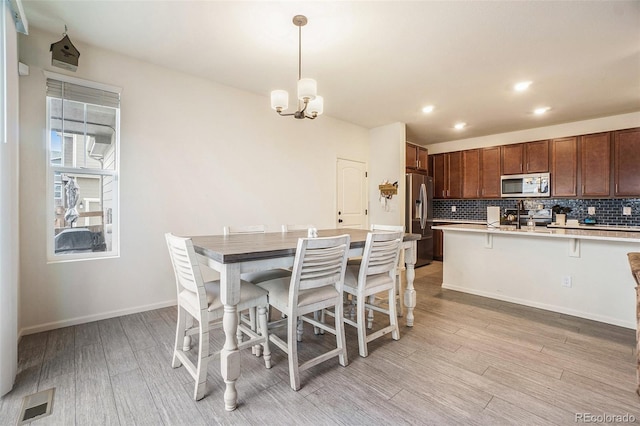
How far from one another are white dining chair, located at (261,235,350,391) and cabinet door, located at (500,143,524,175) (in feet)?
16.4

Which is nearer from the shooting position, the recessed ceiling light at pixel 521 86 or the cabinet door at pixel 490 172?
the recessed ceiling light at pixel 521 86

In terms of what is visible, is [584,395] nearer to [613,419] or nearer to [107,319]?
[613,419]

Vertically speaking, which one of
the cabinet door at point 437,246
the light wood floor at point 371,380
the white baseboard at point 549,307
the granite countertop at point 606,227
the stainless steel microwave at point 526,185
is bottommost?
the light wood floor at point 371,380

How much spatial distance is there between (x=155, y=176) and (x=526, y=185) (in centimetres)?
596

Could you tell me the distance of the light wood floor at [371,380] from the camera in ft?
5.11

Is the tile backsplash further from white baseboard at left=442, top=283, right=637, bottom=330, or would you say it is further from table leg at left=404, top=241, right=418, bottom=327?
table leg at left=404, top=241, right=418, bottom=327

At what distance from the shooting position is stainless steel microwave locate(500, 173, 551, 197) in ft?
16.5

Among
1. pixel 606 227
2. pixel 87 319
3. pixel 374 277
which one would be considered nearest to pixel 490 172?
pixel 606 227

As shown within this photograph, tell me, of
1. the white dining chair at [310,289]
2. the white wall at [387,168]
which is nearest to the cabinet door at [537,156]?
the white wall at [387,168]

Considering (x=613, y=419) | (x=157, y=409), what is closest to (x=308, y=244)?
(x=157, y=409)

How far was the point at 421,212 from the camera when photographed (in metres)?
5.48

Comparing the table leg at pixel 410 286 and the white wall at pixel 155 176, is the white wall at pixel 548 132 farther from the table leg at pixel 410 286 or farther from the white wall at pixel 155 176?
the table leg at pixel 410 286

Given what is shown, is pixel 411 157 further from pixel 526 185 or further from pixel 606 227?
pixel 606 227

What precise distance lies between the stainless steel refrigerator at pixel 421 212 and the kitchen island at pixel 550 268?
126 centimetres
